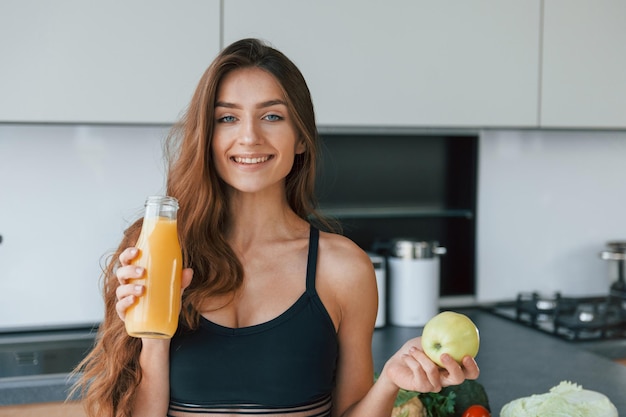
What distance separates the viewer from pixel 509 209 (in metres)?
3.12

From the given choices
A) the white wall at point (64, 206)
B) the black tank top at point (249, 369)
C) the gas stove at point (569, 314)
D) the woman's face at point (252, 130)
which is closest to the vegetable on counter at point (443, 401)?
the black tank top at point (249, 369)

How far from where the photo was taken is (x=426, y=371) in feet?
3.94

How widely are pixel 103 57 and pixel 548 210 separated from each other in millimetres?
1941

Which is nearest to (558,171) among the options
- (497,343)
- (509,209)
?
(509,209)

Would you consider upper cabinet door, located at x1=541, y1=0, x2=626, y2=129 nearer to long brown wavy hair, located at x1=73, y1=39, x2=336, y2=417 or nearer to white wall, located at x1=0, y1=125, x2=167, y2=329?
A: white wall, located at x1=0, y1=125, x2=167, y2=329

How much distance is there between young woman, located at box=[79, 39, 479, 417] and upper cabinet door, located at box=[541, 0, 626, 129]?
1.52 metres

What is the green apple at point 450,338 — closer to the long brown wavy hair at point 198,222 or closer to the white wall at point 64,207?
the long brown wavy hair at point 198,222

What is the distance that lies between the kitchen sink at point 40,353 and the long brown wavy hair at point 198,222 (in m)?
0.98

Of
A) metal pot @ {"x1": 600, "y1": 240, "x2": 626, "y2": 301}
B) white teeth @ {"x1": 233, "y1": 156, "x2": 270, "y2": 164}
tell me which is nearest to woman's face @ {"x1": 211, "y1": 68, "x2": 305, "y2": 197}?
white teeth @ {"x1": 233, "y1": 156, "x2": 270, "y2": 164}

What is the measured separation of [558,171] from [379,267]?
1.00m

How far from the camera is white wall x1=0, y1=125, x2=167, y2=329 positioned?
254 cm

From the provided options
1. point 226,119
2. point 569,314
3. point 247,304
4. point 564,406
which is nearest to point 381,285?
point 569,314

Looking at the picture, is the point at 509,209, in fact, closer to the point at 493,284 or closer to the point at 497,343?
the point at 493,284

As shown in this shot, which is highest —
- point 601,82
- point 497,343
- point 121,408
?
point 601,82
